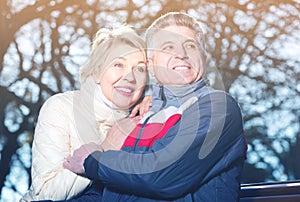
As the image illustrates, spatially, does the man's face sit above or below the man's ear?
above

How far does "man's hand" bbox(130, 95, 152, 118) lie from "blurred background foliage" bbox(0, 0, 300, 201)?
109cm

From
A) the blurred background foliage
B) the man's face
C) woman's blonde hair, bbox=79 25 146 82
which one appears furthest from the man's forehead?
the blurred background foliage

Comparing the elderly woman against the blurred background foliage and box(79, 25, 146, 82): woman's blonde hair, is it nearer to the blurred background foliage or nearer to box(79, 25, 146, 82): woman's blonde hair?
box(79, 25, 146, 82): woman's blonde hair

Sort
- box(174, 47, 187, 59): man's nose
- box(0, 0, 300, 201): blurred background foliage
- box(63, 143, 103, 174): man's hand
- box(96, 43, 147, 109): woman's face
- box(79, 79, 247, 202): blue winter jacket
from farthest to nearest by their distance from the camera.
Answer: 1. box(0, 0, 300, 201): blurred background foliage
2. box(96, 43, 147, 109): woman's face
3. box(174, 47, 187, 59): man's nose
4. box(63, 143, 103, 174): man's hand
5. box(79, 79, 247, 202): blue winter jacket

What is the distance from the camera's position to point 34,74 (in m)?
2.91

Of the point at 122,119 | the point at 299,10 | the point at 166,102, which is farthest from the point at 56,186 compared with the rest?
the point at 299,10

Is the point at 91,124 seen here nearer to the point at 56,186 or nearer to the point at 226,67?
the point at 56,186

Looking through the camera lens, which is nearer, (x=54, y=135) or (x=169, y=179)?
(x=169, y=179)

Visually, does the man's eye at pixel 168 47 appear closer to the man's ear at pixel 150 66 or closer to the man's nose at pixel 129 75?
the man's ear at pixel 150 66

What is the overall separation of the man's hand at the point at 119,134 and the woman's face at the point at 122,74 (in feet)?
0.60

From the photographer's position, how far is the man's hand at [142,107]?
164cm

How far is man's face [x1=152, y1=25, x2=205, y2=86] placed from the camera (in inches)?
58.0

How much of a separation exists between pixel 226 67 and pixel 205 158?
1.61 meters

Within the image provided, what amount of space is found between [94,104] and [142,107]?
163 mm
